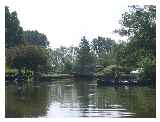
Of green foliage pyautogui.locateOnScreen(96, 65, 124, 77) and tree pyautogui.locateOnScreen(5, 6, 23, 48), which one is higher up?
tree pyautogui.locateOnScreen(5, 6, 23, 48)

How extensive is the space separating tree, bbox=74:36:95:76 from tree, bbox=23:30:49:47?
0.39m

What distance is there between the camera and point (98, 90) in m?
6.81

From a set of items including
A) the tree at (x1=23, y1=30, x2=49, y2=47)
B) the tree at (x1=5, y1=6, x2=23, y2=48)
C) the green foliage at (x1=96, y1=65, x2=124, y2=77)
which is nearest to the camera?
the tree at (x1=5, y1=6, x2=23, y2=48)

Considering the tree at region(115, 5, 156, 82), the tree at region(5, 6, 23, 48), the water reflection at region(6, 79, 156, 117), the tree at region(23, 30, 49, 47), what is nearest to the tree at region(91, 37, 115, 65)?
the tree at region(115, 5, 156, 82)

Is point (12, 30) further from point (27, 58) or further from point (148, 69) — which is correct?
point (148, 69)

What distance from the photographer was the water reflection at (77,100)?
6.46 meters

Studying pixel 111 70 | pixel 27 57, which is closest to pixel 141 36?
pixel 111 70

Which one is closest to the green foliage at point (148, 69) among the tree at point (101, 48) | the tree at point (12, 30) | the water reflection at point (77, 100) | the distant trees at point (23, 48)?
the water reflection at point (77, 100)

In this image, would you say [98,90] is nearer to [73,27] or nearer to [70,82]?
[70,82]

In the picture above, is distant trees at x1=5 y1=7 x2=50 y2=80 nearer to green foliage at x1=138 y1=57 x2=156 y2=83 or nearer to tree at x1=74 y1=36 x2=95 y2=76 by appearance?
tree at x1=74 y1=36 x2=95 y2=76

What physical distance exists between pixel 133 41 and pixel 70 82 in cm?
87

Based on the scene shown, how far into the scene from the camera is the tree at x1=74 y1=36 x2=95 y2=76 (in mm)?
6598

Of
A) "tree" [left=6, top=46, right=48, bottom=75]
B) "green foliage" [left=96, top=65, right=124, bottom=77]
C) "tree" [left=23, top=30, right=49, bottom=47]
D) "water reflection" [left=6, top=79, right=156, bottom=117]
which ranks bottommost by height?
"water reflection" [left=6, top=79, right=156, bottom=117]
